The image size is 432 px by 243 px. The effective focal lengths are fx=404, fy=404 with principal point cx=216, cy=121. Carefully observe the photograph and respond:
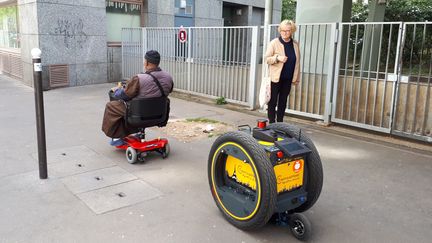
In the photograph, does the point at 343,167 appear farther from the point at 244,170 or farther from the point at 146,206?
the point at 146,206

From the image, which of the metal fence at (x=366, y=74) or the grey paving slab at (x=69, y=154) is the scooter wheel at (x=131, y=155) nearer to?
the grey paving slab at (x=69, y=154)

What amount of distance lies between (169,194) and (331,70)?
13.8 ft

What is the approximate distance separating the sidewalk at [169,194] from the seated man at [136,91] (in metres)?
0.44

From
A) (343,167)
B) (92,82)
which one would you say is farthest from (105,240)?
(92,82)

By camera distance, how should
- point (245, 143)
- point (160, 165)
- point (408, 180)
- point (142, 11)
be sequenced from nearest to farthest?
Result: point (245, 143), point (408, 180), point (160, 165), point (142, 11)

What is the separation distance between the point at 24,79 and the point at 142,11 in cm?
431

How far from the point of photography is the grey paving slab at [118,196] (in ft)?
12.6

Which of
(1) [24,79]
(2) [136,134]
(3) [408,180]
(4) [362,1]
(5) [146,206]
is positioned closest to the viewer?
(5) [146,206]

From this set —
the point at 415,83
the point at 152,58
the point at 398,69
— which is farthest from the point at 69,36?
the point at 415,83

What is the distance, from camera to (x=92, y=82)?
12367 millimetres

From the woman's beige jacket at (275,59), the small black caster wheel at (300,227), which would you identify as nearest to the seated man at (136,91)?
the woman's beige jacket at (275,59)

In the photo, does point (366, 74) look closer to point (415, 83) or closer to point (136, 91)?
point (415, 83)

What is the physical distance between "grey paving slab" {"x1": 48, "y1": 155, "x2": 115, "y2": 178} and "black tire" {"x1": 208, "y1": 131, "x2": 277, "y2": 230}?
197 cm

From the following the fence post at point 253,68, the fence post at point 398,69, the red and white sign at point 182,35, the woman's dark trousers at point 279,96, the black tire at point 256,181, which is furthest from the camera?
the red and white sign at point 182,35
